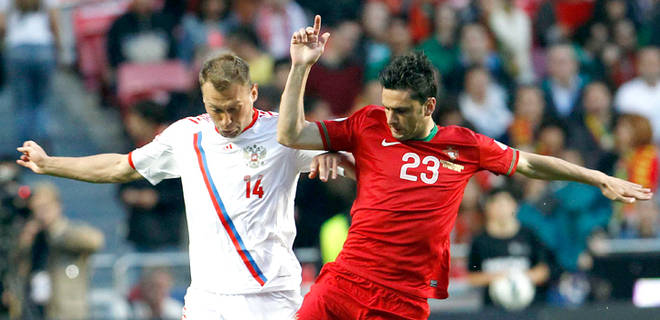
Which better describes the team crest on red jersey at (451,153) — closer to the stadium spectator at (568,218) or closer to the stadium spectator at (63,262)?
the stadium spectator at (568,218)

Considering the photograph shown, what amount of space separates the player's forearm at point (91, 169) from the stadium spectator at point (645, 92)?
24.4 feet

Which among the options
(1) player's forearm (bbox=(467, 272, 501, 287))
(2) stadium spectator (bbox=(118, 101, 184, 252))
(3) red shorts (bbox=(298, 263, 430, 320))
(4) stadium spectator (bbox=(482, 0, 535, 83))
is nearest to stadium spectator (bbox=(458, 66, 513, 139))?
(4) stadium spectator (bbox=(482, 0, 535, 83))

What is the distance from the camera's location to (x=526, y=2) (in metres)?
13.8

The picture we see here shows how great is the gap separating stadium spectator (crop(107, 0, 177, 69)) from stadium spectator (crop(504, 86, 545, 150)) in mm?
3985

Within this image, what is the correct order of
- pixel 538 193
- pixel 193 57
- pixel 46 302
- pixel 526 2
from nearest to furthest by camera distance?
pixel 46 302 → pixel 538 193 → pixel 193 57 → pixel 526 2

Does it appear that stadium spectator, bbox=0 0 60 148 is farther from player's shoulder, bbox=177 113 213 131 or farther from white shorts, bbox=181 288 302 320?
white shorts, bbox=181 288 302 320

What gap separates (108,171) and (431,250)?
197cm

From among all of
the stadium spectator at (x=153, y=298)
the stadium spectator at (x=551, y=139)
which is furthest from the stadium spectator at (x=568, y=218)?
the stadium spectator at (x=153, y=298)

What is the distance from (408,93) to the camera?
5.71 m

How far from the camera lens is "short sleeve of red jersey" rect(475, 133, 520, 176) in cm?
604

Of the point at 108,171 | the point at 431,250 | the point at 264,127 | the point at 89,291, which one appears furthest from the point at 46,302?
the point at 431,250

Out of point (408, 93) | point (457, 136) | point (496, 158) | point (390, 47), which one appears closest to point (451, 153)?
point (457, 136)

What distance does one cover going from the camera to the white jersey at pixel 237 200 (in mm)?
5879

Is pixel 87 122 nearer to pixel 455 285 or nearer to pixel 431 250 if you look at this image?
pixel 455 285
